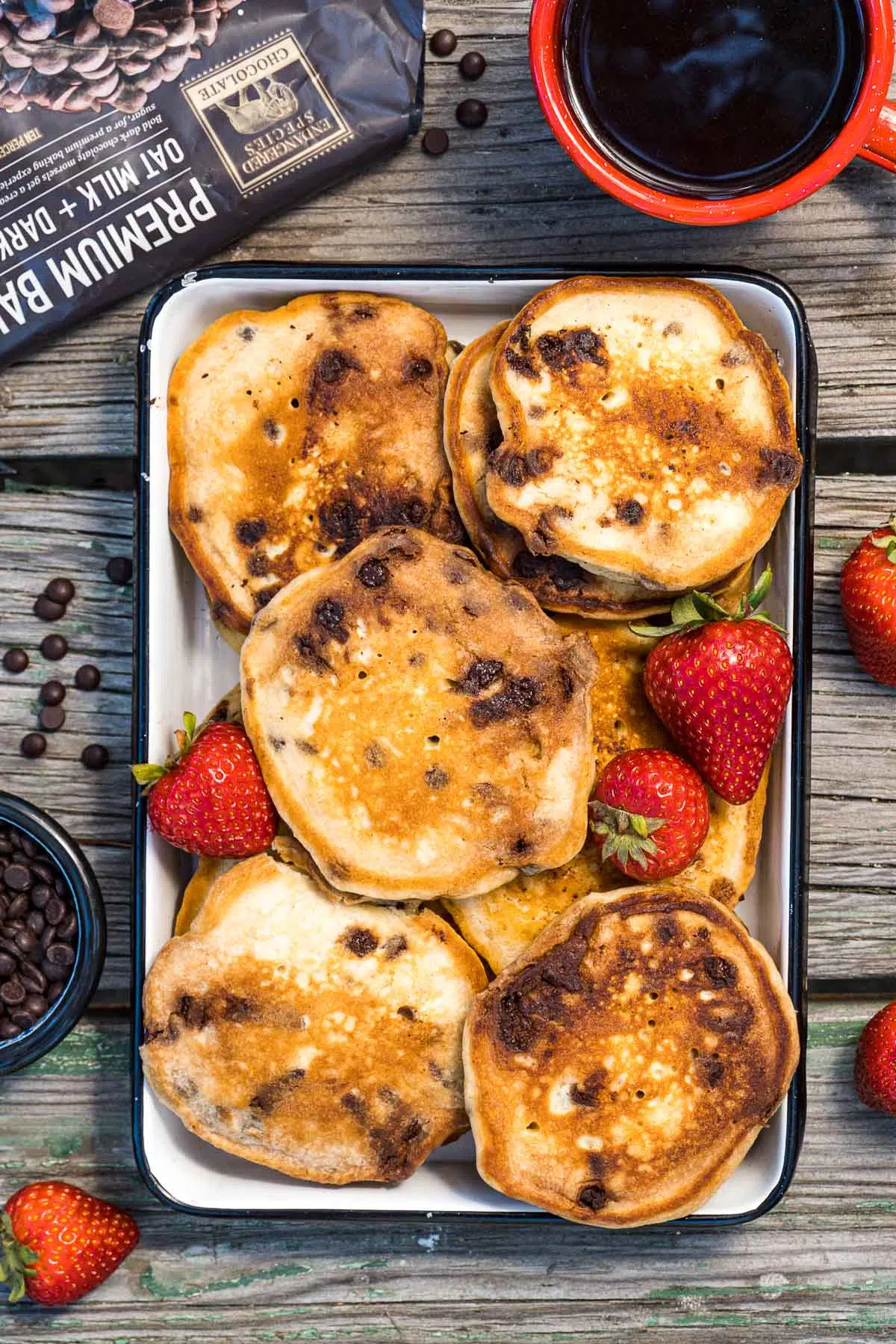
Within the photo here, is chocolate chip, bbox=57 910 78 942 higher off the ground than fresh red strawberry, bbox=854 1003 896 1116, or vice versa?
chocolate chip, bbox=57 910 78 942

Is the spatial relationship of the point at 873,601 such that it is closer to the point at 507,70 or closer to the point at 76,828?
the point at 507,70

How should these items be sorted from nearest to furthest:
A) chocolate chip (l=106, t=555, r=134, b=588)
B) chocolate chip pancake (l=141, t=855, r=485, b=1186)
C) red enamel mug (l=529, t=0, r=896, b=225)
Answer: red enamel mug (l=529, t=0, r=896, b=225)
chocolate chip pancake (l=141, t=855, r=485, b=1186)
chocolate chip (l=106, t=555, r=134, b=588)

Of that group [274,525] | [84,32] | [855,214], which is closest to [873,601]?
[855,214]

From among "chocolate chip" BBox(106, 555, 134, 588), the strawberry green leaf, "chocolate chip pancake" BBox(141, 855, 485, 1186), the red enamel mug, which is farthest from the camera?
"chocolate chip" BBox(106, 555, 134, 588)

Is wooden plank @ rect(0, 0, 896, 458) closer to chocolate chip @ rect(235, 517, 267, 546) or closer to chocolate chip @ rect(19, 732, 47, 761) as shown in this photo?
chocolate chip @ rect(235, 517, 267, 546)

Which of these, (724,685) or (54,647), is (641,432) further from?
(54,647)

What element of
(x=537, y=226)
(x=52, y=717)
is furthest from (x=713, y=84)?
(x=52, y=717)

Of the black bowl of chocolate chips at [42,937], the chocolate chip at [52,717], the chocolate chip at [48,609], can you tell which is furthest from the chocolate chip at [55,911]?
the chocolate chip at [48,609]

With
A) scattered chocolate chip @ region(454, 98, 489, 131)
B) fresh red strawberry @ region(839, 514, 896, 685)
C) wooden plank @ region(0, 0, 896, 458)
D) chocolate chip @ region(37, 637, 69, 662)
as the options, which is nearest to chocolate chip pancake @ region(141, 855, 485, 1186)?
chocolate chip @ region(37, 637, 69, 662)
